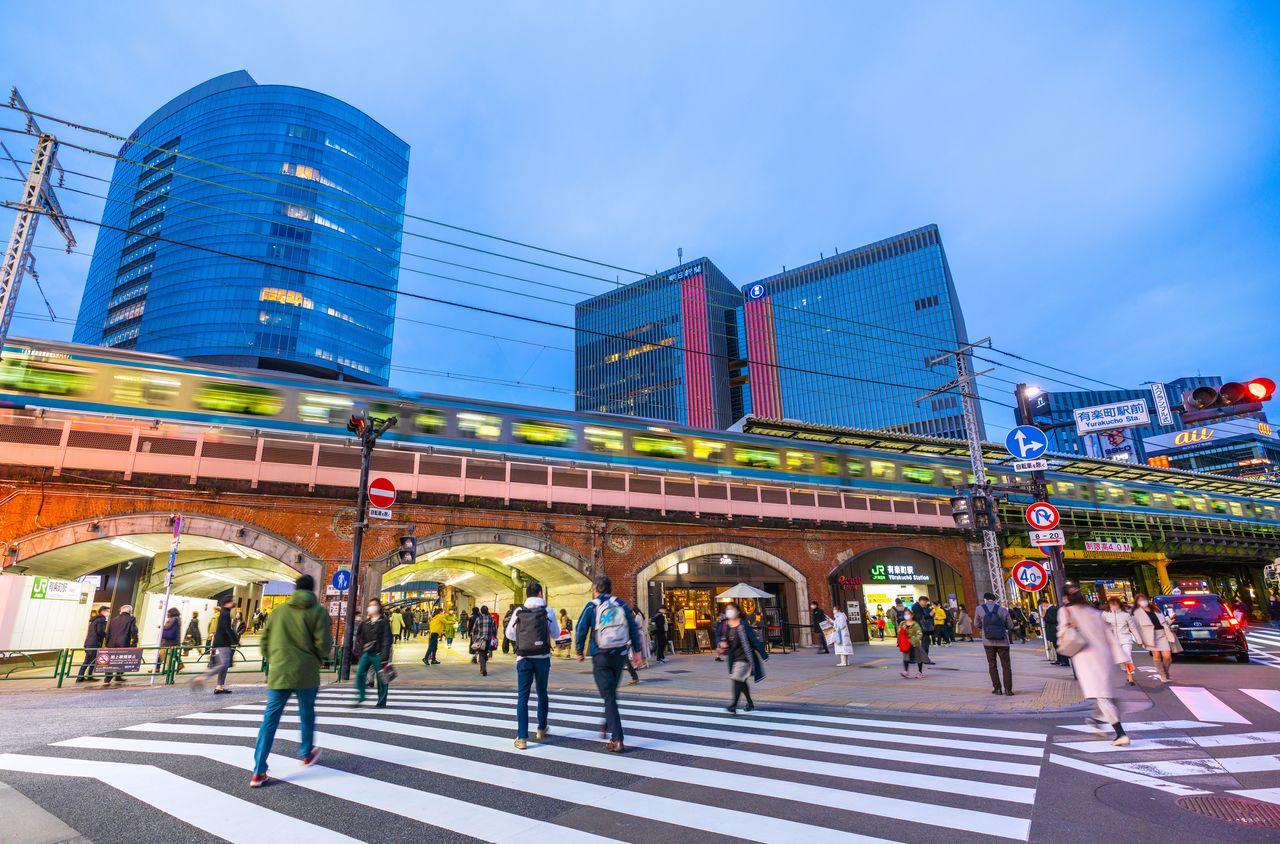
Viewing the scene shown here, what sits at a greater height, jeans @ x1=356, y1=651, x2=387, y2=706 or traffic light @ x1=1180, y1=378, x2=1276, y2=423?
traffic light @ x1=1180, y1=378, x2=1276, y2=423

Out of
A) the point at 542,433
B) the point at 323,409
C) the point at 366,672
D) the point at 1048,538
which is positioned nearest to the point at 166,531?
the point at 323,409

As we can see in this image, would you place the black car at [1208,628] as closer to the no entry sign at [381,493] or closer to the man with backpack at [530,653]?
the man with backpack at [530,653]

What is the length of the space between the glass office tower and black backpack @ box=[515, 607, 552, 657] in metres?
85.6

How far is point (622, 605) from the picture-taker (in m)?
6.76

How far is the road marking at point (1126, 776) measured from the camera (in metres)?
4.69

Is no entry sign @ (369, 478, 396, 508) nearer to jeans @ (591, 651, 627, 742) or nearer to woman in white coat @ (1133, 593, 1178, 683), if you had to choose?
jeans @ (591, 651, 627, 742)

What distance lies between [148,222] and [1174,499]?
384 ft

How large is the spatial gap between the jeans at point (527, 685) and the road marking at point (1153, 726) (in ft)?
20.5

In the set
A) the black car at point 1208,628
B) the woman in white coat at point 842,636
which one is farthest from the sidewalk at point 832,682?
the black car at point 1208,628

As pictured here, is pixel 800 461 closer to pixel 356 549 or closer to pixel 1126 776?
pixel 356 549

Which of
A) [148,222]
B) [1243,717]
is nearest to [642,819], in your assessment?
[1243,717]

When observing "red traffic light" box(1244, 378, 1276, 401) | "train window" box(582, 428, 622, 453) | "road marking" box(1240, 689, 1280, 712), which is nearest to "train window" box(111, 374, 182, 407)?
"train window" box(582, 428, 622, 453)

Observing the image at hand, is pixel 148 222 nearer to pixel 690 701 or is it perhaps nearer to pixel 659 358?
pixel 659 358

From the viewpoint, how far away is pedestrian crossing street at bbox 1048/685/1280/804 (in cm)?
488
